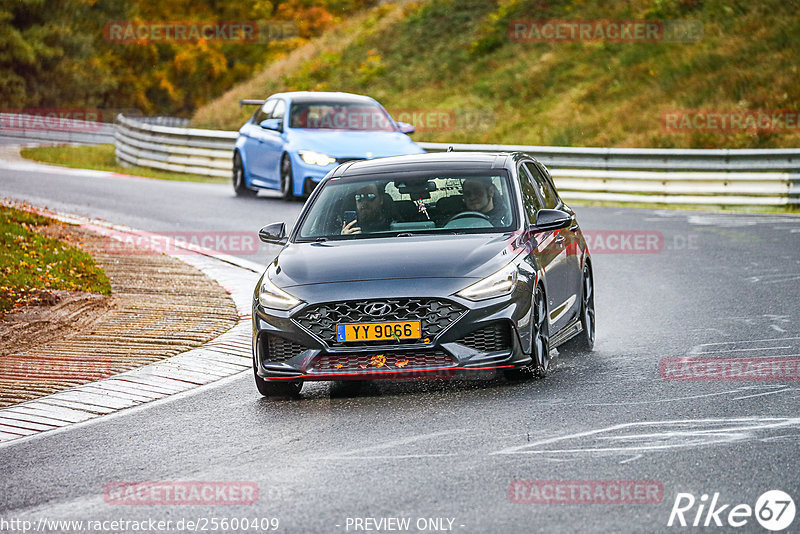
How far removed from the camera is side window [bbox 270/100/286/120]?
23561mm

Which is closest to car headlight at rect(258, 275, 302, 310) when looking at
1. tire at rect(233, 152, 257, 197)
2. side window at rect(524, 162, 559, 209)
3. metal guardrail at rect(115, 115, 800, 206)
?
→ side window at rect(524, 162, 559, 209)

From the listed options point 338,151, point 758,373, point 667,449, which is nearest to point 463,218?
point 758,373

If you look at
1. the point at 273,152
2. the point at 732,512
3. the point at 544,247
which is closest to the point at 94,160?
the point at 273,152

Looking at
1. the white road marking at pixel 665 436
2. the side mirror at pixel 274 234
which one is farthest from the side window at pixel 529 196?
the white road marking at pixel 665 436

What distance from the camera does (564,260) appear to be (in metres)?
10.3

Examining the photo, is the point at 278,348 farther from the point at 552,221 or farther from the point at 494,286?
the point at 552,221

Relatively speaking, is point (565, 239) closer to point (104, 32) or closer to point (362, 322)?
point (362, 322)

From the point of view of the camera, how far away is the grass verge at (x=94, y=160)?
29594 mm

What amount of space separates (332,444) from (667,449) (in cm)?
179

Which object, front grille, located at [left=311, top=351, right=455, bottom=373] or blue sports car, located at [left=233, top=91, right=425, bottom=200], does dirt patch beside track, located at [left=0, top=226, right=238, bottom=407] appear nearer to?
front grille, located at [left=311, top=351, right=455, bottom=373]

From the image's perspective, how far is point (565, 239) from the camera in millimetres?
10492

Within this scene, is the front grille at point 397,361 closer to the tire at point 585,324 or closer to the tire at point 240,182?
the tire at point 585,324

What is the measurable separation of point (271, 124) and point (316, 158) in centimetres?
187

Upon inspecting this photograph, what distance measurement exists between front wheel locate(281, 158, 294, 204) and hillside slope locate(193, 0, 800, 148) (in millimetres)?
11905
